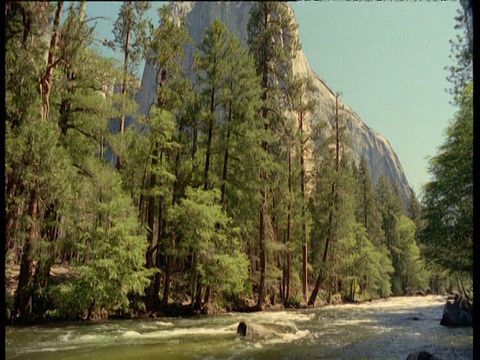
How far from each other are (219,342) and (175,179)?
11.4 m

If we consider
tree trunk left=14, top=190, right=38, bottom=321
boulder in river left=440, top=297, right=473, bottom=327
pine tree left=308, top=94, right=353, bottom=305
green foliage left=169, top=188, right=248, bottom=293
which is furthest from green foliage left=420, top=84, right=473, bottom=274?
pine tree left=308, top=94, right=353, bottom=305

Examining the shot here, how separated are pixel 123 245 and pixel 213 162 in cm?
1045

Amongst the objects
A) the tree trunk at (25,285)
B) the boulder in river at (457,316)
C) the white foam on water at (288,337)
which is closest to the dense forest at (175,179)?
the tree trunk at (25,285)

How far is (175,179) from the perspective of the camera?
22.5 m

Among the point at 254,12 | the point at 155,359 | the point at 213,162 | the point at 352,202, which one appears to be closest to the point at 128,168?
the point at 213,162

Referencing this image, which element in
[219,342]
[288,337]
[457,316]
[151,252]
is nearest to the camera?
[219,342]

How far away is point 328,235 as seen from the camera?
3412 centimetres

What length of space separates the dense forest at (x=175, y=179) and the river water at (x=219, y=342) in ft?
6.49

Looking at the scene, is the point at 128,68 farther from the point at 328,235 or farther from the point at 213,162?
the point at 328,235

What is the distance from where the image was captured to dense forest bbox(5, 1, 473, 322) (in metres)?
12.6

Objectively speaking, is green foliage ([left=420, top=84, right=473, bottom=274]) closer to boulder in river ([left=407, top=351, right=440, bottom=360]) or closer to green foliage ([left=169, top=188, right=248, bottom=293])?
boulder in river ([left=407, top=351, right=440, bottom=360])

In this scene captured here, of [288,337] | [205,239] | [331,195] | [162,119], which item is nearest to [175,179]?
[162,119]

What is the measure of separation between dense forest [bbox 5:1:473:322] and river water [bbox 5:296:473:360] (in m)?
1.98

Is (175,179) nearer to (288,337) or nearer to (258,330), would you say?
(258,330)
